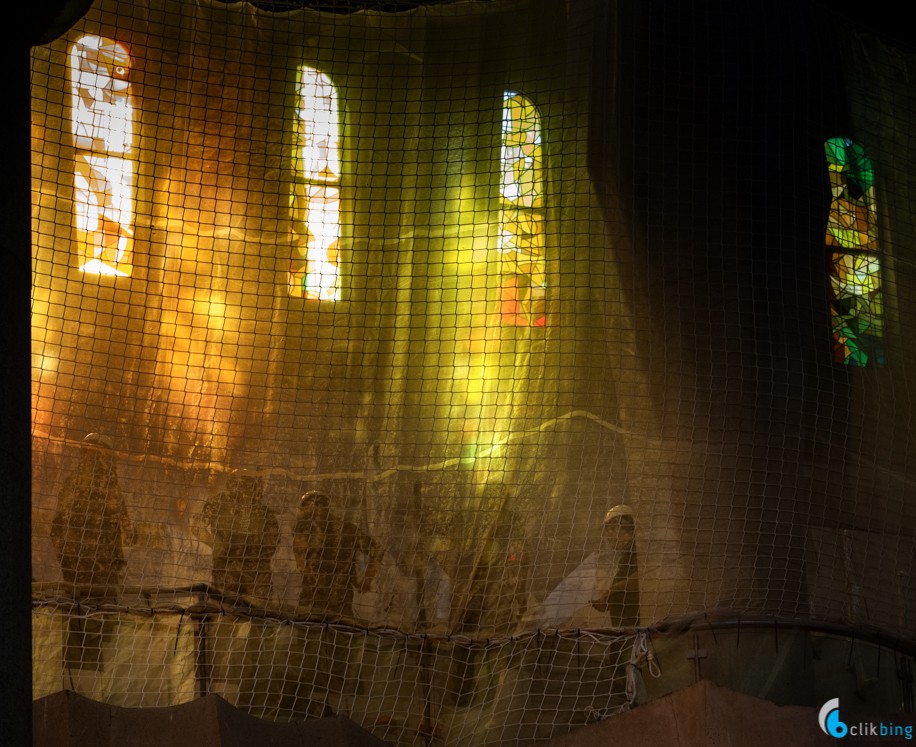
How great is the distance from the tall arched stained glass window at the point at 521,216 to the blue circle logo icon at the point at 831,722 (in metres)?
1.91

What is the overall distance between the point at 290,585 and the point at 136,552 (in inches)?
20.9

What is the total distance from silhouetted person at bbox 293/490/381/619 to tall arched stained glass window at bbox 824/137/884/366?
183cm

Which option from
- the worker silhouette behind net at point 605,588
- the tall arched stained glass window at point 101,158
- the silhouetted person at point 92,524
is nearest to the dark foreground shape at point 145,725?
the silhouetted person at point 92,524

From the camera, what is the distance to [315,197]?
14.5ft

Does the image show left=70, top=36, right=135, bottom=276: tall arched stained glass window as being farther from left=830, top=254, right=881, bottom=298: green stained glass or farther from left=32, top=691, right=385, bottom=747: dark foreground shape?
left=830, top=254, right=881, bottom=298: green stained glass

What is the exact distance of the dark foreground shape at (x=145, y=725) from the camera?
2691 millimetres

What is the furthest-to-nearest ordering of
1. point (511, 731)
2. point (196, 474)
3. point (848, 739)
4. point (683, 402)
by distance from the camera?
point (196, 474)
point (683, 402)
point (511, 731)
point (848, 739)

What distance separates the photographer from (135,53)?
424 cm

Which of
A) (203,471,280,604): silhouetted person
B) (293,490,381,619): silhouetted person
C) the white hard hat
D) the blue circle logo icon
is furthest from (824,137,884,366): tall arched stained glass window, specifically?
(203,471,280,604): silhouetted person

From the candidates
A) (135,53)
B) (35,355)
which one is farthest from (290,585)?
(135,53)

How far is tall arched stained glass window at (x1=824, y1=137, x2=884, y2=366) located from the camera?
12.8 feet

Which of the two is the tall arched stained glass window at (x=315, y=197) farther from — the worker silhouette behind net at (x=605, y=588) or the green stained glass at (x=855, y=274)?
the green stained glass at (x=855, y=274)

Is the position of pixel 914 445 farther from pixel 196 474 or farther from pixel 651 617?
pixel 196 474

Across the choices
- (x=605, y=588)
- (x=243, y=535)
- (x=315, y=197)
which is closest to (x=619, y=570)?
(x=605, y=588)
